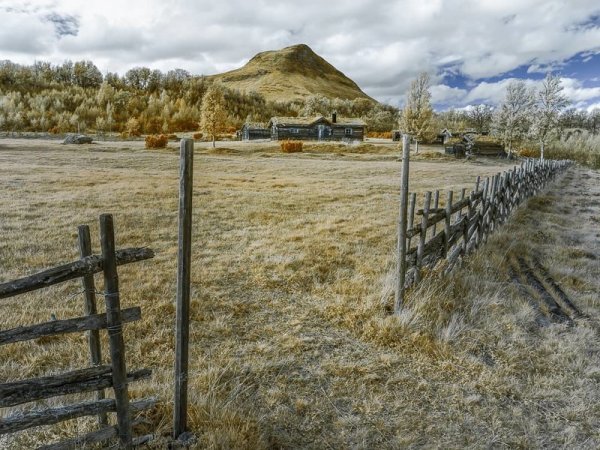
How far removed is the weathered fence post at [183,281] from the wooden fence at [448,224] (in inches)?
133

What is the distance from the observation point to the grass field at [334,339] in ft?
12.3

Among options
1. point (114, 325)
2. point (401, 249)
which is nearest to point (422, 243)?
point (401, 249)

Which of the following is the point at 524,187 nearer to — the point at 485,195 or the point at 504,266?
the point at 485,195

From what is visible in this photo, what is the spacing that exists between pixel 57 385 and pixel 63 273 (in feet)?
2.54

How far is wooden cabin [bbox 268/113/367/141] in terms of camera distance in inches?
2365

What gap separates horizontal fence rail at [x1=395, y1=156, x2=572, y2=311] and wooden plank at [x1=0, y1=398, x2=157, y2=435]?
13.9 ft

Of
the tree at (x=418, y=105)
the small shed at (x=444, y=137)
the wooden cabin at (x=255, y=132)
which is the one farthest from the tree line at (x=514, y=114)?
the wooden cabin at (x=255, y=132)

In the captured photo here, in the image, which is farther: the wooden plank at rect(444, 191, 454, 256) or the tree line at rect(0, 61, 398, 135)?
the tree line at rect(0, 61, 398, 135)

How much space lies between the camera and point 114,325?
254 centimetres

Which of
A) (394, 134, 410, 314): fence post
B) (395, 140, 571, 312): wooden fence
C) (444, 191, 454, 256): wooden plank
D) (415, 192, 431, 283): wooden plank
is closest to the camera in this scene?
(394, 134, 410, 314): fence post

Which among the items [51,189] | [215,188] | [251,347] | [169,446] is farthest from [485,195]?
[51,189]

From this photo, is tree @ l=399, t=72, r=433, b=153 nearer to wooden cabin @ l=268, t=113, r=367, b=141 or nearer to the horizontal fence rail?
wooden cabin @ l=268, t=113, r=367, b=141

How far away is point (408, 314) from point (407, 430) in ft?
6.47

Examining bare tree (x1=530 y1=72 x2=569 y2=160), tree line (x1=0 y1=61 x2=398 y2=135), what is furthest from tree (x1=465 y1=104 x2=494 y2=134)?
bare tree (x1=530 y1=72 x2=569 y2=160)
